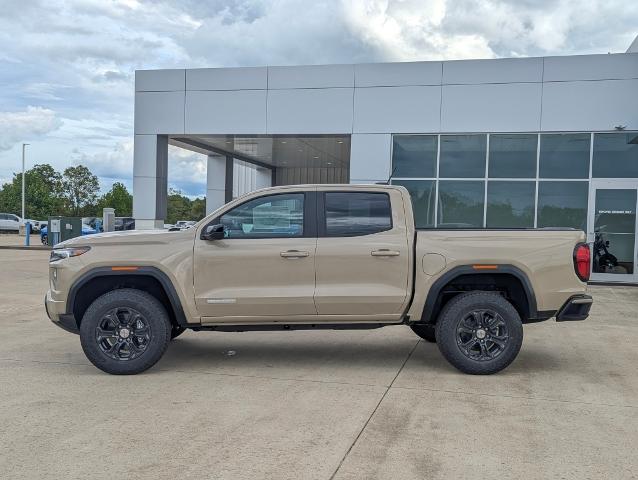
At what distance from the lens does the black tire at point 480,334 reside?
20.2 feet

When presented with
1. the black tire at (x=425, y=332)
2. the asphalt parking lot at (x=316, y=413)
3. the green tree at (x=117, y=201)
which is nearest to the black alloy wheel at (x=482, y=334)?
the asphalt parking lot at (x=316, y=413)

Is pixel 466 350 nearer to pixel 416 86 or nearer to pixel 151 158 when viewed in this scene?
pixel 416 86

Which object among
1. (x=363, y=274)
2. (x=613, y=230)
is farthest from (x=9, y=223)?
(x=363, y=274)

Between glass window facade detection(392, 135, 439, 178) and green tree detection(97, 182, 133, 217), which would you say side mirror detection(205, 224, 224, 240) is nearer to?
glass window facade detection(392, 135, 439, 178)

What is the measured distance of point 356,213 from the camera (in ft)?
21.2

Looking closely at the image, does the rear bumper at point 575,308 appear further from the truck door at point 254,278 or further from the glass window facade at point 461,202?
the glass window facade at point 461,202

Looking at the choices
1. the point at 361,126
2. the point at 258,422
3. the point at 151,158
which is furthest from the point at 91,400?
the point at 151,158

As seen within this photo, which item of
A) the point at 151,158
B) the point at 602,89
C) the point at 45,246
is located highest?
the point at 602,89

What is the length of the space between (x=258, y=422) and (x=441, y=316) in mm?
2381

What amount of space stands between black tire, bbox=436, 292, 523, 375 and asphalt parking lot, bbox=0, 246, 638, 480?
0.17 meters

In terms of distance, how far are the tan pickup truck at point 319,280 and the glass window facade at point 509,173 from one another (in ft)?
31.2

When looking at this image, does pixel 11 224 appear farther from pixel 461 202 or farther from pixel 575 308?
pixel 575 308

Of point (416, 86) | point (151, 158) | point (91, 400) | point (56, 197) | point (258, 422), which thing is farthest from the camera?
point (56, 197)

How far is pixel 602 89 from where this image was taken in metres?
15.7
